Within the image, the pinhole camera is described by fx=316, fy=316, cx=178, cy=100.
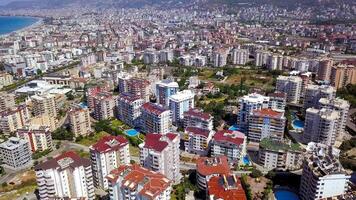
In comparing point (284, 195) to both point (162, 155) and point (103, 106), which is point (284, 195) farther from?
point (103, 106)

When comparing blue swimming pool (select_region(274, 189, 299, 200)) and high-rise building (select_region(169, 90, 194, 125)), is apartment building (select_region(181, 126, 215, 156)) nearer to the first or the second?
high-rise building (select_region(169, 90, 194, 125))

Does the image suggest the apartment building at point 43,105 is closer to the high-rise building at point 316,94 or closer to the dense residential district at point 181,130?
the dense residential district at point 181,130

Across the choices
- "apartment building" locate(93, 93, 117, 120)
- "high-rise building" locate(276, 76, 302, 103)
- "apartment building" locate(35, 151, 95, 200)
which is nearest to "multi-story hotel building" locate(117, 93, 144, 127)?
"apartment building" locate(93, 93, 117, 120)

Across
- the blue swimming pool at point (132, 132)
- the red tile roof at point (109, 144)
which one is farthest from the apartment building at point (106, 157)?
the blue swimming pool at point (132, 132)

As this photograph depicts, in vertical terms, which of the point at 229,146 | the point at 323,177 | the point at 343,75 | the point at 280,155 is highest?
the point at 343,75

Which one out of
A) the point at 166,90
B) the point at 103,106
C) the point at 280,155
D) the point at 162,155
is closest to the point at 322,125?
the point at 280,155

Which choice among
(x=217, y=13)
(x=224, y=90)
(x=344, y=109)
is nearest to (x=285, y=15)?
(x=217, y=13)

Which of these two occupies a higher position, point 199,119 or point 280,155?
point 199,119

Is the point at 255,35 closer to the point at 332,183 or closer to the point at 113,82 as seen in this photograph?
the point at 113,82
